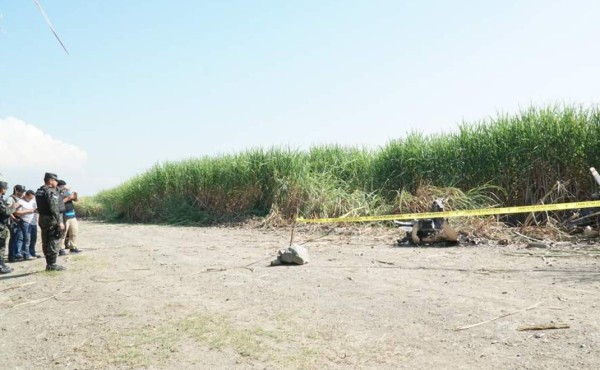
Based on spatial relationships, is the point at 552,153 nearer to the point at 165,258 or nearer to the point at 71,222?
the point at 165,258

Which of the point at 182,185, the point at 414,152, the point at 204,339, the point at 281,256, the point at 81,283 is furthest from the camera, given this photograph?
the point at 182,185

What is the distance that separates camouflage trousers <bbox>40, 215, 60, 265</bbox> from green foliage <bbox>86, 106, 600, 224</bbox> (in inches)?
304

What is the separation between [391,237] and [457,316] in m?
6.33

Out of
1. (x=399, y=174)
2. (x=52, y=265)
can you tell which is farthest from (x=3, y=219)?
(x=399, y=174)

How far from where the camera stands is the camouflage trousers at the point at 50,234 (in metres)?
8.32

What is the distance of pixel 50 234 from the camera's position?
830 cm

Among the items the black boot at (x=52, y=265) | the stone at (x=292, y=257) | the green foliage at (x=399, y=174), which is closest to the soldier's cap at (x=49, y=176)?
the black boot at (x=52, y=265)

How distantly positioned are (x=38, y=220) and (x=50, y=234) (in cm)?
66

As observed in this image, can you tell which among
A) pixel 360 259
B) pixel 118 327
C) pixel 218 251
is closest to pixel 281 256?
pixel 360 259

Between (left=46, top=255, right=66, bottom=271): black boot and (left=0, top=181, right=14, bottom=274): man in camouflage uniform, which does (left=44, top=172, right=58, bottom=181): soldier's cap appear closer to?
(left=0, top=181, right=14, bottom=274): man in camouflage uniform

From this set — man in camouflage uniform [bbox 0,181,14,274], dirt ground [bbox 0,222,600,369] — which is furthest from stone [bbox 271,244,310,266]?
man in camouflage uniform [bbox 0,181,14,274]

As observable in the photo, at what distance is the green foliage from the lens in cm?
1107

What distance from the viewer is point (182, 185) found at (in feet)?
67.1

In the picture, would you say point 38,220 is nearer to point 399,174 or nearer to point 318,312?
point 318,312
